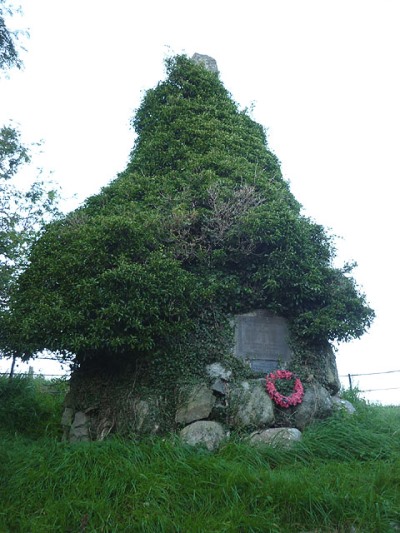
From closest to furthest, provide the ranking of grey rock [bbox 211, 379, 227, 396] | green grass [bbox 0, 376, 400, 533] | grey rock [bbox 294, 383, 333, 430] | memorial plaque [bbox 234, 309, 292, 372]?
1. green grass [bbox 0, 376, 400, 533]
2. grey rock [bbox 211, 379, 227, 396]
3. grey rock [bbox 294, 383, 333, 430]
4. memorial plaque [bbox 234, 309, 292, 372]

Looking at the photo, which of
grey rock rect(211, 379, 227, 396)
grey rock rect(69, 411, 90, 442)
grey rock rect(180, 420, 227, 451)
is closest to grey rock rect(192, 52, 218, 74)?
grey rock rect(211, 379, 227, 396)

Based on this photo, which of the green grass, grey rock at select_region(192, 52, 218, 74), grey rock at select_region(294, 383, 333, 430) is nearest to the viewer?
the green grass

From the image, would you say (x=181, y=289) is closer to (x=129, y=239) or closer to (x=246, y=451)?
(x=129, y=239)

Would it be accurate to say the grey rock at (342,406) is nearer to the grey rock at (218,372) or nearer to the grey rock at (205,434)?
the grey rock at (218,372)

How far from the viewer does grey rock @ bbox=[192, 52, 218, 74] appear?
43.9ft

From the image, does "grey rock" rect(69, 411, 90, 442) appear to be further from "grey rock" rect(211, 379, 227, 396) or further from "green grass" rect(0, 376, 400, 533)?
"grey rock" rect(211, 379, 227, 396)

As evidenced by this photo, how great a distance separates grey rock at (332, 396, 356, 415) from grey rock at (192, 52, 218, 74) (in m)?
8.70

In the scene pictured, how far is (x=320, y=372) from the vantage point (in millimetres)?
8617

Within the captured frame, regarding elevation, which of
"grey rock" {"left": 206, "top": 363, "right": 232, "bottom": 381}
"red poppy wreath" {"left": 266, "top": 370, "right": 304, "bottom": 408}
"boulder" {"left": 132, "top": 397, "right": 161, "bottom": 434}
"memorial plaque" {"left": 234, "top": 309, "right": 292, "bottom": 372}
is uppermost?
"memorial plaque" {"left": 234, "top": 309, "right": 292, "bottom": 372}

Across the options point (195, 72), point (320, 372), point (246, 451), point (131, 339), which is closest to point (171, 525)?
point (246, 451)

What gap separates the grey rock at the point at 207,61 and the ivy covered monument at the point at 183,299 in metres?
4.02

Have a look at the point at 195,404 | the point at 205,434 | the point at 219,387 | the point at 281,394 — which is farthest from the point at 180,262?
the point at 205,434

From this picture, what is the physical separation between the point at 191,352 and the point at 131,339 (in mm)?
1240

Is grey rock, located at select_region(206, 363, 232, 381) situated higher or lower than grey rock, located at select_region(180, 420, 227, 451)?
→ higher
